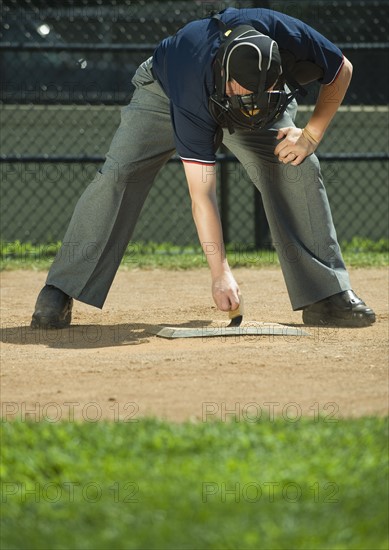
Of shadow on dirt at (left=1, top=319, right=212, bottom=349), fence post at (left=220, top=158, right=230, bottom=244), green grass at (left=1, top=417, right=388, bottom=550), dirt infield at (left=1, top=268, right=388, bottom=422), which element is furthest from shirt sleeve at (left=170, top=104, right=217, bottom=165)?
fence post at (left=220, top=158, right=230, bottom=244)

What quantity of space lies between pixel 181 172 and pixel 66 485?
7078 millimetres

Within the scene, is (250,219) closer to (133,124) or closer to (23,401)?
(133,124)

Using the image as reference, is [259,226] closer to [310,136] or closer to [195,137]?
[310,136]

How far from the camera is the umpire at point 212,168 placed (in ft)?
15.1

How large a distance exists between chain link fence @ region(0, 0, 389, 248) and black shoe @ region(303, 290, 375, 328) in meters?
3.84

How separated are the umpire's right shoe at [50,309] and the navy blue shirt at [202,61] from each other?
1.22 m

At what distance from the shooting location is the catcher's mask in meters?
4.31

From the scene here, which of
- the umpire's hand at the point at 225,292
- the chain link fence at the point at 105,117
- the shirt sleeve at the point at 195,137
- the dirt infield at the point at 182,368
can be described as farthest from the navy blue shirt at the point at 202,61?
the chain link fence at the point at 105,117

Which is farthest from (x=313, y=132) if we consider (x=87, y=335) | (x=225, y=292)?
(x=87, y=335)

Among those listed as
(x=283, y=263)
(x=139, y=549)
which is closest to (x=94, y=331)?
(x=283, y=263)

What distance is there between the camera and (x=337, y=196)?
10.3 metres

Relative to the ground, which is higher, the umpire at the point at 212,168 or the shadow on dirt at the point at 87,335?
the umpire at the point at 212,168

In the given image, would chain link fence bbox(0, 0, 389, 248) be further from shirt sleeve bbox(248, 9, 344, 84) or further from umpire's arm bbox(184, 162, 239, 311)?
umpire's arm bbox(184, 162, 239, 311)

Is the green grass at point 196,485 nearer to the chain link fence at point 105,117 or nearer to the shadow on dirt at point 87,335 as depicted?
the shadow on dirt at point 87,335
